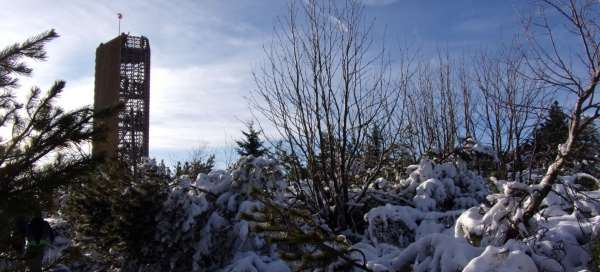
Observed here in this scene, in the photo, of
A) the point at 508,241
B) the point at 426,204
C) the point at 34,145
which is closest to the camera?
the point at 34,145

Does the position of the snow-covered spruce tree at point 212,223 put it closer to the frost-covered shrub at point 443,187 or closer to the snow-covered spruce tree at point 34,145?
the frost-covered shrub at point 443,187

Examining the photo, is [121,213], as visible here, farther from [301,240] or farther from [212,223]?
[301,240]

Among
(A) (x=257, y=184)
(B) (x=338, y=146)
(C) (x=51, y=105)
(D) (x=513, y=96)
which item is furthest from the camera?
(D) (x=513, y=96)

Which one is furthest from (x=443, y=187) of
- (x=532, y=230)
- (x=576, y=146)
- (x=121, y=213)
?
(x=121, y=213)

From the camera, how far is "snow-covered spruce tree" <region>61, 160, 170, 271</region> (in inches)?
223

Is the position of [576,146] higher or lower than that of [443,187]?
higher

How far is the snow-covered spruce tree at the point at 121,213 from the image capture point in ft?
18.6

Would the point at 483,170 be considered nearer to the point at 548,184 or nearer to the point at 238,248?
the point at 238,248

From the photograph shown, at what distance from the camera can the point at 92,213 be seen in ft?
19.3

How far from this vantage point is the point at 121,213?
5637 millimetres

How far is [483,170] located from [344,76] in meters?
4.61

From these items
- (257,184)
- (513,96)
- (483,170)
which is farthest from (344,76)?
(513,96)

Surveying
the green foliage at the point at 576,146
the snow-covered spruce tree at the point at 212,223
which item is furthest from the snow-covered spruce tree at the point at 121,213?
the green foliage at the point at 576,146

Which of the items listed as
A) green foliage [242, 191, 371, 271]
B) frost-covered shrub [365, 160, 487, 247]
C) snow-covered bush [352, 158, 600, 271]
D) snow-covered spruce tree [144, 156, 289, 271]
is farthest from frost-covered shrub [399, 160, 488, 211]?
green foliage [242, 191, 371, 271]
